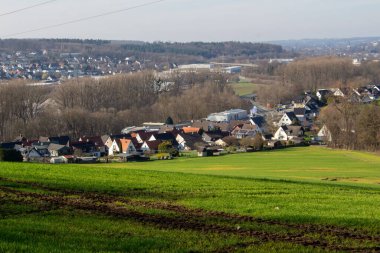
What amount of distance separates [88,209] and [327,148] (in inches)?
1871

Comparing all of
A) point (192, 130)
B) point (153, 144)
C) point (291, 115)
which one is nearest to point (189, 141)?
point (153, 144)

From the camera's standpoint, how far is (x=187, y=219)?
1222cm

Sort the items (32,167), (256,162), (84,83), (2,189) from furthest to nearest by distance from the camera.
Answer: (84,83)
(256,162)
(32,167)
(2,189)

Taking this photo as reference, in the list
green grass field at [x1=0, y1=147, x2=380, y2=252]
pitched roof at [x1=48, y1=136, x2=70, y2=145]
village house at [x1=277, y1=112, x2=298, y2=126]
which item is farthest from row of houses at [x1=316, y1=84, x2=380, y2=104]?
green grass field at [x1=0, y1=147, x2=380, y2=252]

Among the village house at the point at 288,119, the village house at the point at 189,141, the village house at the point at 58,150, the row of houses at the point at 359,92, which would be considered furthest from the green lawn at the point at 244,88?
the village house at the point at 58,150

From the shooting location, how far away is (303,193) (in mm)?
18047

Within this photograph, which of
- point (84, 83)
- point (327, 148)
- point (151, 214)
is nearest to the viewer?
point (151, 214)

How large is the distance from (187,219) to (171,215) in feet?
1.84

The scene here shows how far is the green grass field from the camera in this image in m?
9.79

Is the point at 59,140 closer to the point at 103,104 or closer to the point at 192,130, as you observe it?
the point at 192,130

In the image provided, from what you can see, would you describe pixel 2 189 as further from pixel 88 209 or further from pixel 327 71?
pixel 327 71

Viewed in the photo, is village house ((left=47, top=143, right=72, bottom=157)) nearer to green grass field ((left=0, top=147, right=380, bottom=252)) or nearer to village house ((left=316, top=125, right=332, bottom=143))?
village house ((left=316, top=125, right=332, bottom=143))

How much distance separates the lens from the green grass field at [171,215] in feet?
32.1

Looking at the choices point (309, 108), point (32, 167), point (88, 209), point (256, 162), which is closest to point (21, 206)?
point (88, 209)
